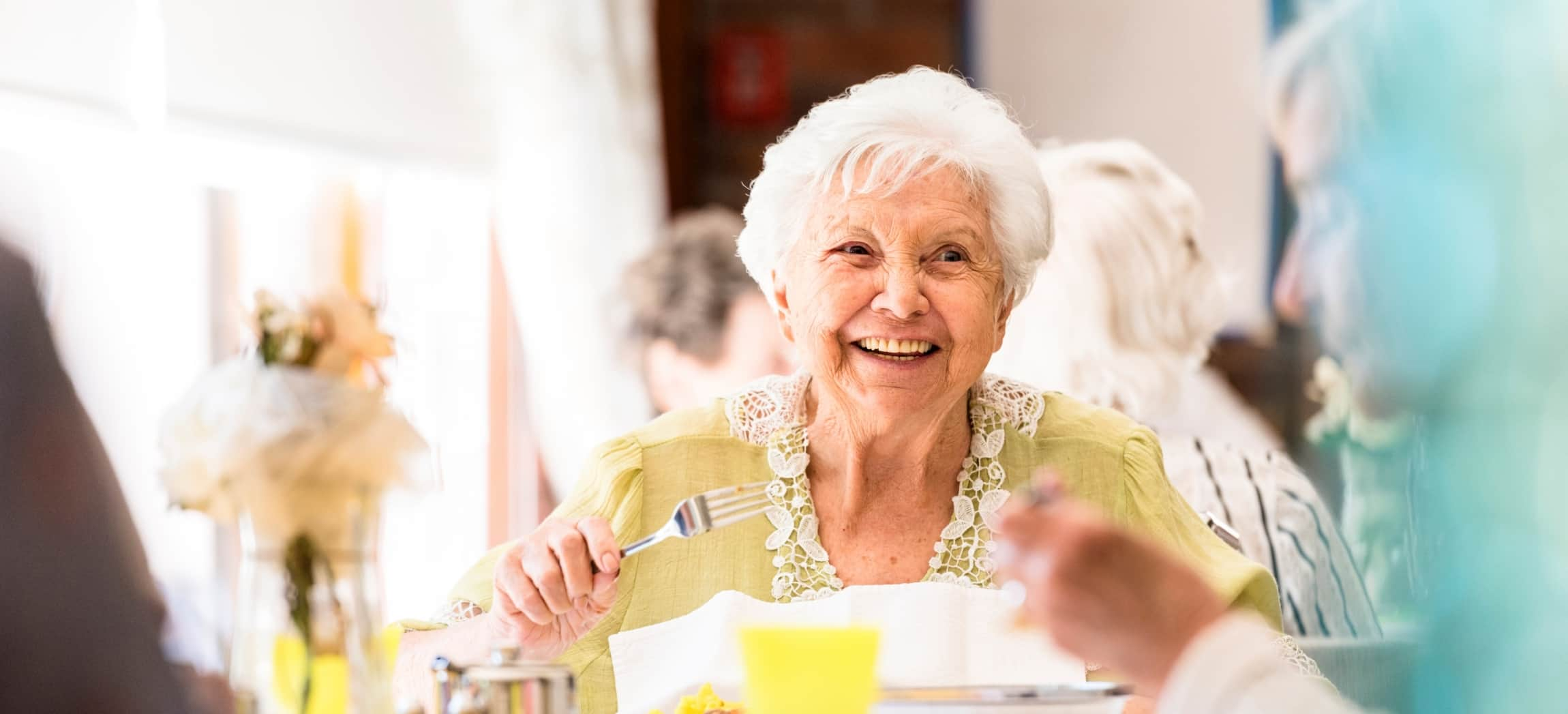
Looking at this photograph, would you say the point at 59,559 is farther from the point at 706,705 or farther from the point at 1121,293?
the point at 1121,293

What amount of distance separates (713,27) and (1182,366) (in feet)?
7.95

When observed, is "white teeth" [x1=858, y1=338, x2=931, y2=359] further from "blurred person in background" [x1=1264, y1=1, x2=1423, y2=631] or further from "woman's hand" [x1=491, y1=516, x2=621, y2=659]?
"blurred person in background" [x1=1264, y1=1, x2=1423, y2=631]

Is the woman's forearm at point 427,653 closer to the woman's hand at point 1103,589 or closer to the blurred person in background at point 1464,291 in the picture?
the woman's hand at point 1103,589

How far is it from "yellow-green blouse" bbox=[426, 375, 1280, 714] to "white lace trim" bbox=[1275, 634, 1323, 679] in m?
0.05

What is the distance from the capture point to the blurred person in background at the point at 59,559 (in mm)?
1045

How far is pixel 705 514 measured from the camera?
4.26ft

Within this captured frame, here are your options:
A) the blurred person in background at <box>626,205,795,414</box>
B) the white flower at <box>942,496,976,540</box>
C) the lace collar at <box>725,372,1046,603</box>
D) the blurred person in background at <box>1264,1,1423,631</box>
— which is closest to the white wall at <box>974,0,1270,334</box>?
the blurred person in background at <box>1264,1,1423,631</box>

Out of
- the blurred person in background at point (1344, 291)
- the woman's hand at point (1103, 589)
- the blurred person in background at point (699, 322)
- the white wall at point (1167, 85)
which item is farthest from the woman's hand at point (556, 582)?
the white wall at point (1167, 85)

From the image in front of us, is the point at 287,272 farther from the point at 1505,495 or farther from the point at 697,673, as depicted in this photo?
the point at 1505,495

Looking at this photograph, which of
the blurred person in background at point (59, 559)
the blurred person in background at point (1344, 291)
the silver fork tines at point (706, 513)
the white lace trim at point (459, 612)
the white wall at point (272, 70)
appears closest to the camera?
the blurred person in background at point (59, 559)

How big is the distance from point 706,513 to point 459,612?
41cm

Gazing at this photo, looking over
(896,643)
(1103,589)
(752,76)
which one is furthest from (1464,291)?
(752,76)

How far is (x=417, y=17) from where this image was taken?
3.04 m

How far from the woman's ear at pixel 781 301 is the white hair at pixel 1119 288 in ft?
2.44
